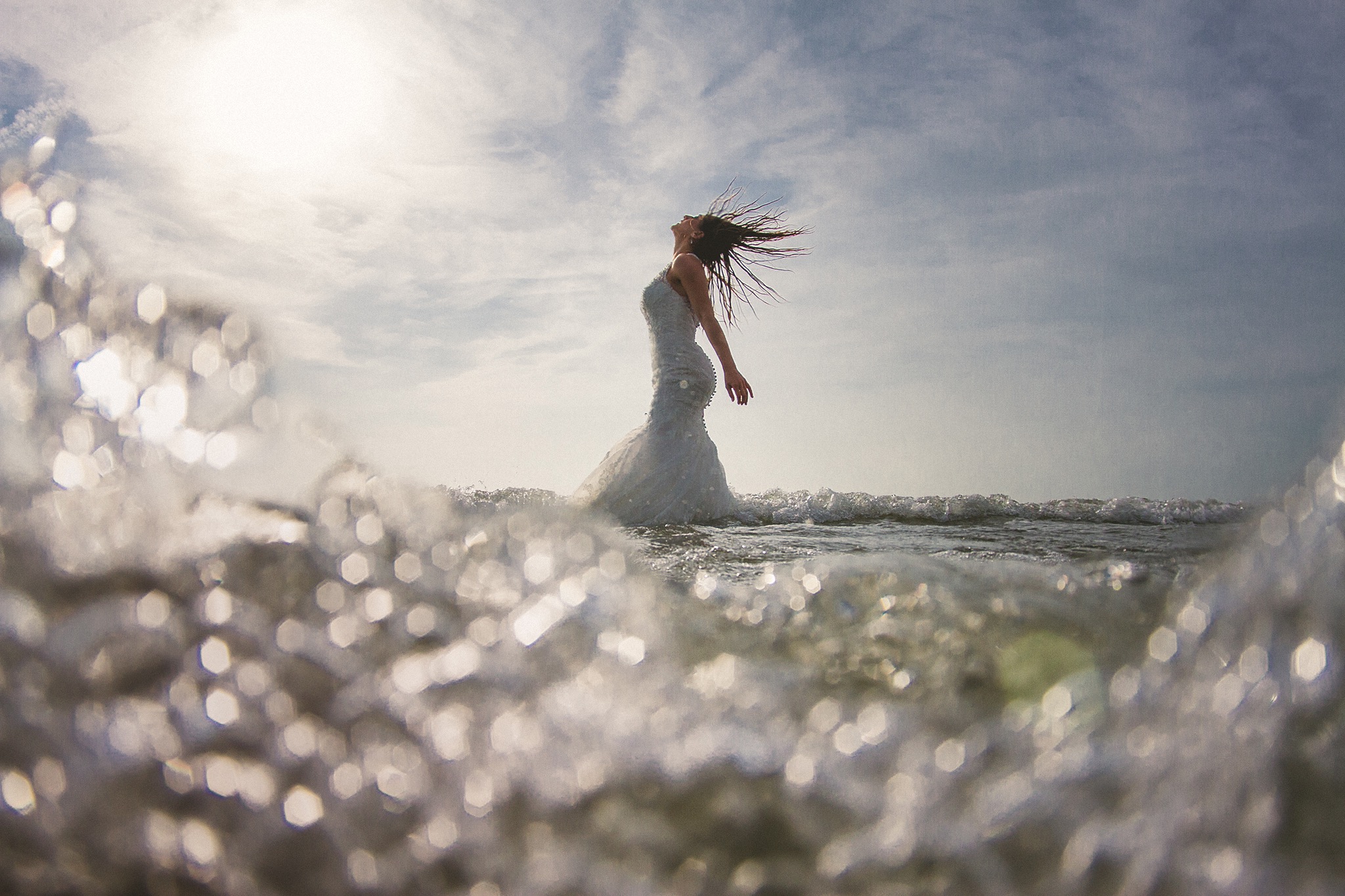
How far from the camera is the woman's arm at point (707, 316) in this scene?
5.36m

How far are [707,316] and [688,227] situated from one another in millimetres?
1164

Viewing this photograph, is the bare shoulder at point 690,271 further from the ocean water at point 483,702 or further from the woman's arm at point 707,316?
the ocean water at point 483,702

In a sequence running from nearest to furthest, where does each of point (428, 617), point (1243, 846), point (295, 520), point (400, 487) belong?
point (1243, 846) → point (428, 617) → point (295, 520) → point (400, 487)

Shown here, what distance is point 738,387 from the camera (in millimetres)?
5422

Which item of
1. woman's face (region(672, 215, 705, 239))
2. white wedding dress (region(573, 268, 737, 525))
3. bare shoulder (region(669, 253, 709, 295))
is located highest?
woman's face (region(672, 215, 705, 239))

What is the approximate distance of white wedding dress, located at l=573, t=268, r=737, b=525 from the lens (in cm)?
517

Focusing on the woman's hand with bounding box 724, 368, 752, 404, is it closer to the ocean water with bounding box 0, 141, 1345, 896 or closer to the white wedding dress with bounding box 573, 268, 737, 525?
the white wedding dress with bounding box 573, 268, 737, 525

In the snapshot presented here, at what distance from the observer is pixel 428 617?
704 millimetres

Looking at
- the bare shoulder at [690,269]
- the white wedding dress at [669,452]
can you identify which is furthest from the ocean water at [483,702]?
the bare shoulder at [690,269]

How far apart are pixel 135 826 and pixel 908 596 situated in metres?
1.07

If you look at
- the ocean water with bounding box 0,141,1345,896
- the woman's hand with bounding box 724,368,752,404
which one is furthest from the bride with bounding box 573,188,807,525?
the ocean water with bounding box 0,141,1345,896

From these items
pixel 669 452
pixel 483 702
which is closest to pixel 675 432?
pixel 669 452

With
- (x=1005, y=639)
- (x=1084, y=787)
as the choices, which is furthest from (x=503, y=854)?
(x=1005, y=639)

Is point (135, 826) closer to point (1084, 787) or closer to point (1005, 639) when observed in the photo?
point (1084, 787)
